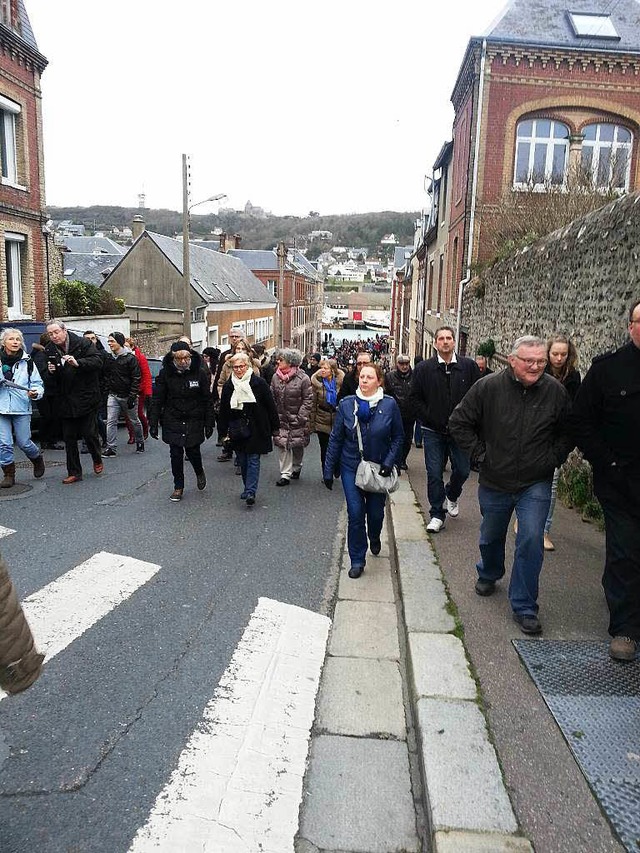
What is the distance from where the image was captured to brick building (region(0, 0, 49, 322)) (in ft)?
58.1

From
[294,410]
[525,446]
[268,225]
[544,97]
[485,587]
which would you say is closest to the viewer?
[525,446]

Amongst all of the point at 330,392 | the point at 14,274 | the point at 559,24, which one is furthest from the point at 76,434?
the point at 559,24

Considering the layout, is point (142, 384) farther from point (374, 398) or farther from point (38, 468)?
point (374, 398)

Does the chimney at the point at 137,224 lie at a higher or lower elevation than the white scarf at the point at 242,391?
higher

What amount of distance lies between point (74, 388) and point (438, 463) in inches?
176

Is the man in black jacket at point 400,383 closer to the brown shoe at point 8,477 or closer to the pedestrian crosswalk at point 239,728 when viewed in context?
the brown shoe at point 8,477

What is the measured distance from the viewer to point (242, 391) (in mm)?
7938

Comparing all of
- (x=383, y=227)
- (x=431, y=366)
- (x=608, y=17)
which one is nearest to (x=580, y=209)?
(x=431, y=366)

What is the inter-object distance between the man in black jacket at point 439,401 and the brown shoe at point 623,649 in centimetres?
275

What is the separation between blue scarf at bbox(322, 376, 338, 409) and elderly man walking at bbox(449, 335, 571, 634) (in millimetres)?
4867

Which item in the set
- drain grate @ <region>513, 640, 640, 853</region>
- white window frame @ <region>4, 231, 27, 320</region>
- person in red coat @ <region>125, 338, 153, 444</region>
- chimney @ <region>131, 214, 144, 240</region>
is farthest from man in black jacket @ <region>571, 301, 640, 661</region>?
chimney @ <region>131, 214, 144, 240</region>

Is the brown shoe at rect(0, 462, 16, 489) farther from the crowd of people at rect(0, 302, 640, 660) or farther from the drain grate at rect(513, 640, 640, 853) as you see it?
the drain grate at rect(513, 640, 640, 853)

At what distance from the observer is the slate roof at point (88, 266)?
136 feet

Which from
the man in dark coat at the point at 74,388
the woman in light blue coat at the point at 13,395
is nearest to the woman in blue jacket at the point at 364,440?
the man in dark coat at the point at 74,388
